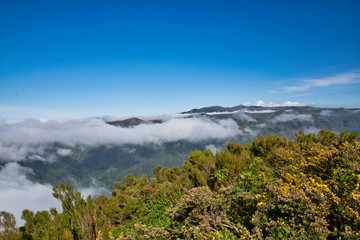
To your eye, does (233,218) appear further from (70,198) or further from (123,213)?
(123,213)

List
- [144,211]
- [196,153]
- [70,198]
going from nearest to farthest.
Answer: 1. [70,198]
2. [144,211]
3. [196,153]

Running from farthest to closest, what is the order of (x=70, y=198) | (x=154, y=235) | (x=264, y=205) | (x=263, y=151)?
(x=263, y=151), (x=70, y=198), (x=264, y=205), (x=154, y=235)

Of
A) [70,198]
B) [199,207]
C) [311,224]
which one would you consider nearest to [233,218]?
[199,207]

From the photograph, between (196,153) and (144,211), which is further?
(196,153)

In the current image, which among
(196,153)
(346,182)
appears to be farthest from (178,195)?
(196,153)

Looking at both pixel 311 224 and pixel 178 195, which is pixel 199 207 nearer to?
pixel 311 224

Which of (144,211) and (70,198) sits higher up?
(70,198)

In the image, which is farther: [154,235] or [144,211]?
[144,211]

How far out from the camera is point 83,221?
8.91 metres

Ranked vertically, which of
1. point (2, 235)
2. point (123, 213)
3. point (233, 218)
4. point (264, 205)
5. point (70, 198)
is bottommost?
point (123, 213)

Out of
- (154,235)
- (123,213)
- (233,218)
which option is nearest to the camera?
(154,235)

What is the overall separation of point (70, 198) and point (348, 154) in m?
12.3

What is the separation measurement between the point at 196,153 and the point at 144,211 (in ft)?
74.4

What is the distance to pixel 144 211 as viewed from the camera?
444 inches
